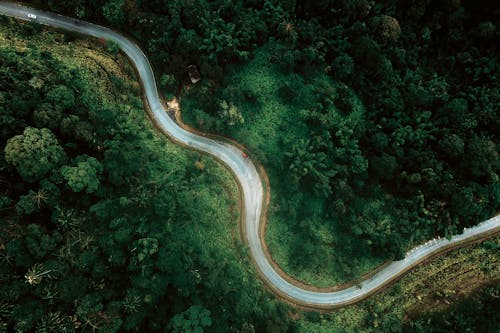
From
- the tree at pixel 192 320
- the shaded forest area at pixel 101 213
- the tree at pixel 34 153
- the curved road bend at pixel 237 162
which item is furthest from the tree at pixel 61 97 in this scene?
the tree at pixel 192 320

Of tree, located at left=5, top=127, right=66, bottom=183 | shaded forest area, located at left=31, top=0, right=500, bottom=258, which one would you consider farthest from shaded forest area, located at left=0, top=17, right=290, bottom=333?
shaded forest area, located at left=31, top=0, right=500, bottom=258

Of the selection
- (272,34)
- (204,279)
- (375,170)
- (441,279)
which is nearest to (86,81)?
(272,34)

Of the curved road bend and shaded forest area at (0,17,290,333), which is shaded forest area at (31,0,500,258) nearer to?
the curved road bend

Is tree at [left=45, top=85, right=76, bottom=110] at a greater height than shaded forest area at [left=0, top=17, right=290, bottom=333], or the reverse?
tree at [left=45, top=85, right=76, bottom=110]

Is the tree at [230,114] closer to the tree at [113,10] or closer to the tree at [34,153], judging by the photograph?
the tree at [113,10]

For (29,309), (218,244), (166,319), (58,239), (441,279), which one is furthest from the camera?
(441,279)

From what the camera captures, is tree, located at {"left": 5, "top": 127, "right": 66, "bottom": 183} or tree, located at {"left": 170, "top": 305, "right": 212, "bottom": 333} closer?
tree, located at {"left": 5, "top": 127, "right": 66, "bottom": 183}

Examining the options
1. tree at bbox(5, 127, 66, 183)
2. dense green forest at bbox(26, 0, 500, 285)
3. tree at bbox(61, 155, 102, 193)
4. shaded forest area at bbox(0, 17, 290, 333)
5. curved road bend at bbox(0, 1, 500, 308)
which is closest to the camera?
shaded forest area at bbox(0, 17, 290, 333)

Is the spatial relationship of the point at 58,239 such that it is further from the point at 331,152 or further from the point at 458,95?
the point at 458,95
